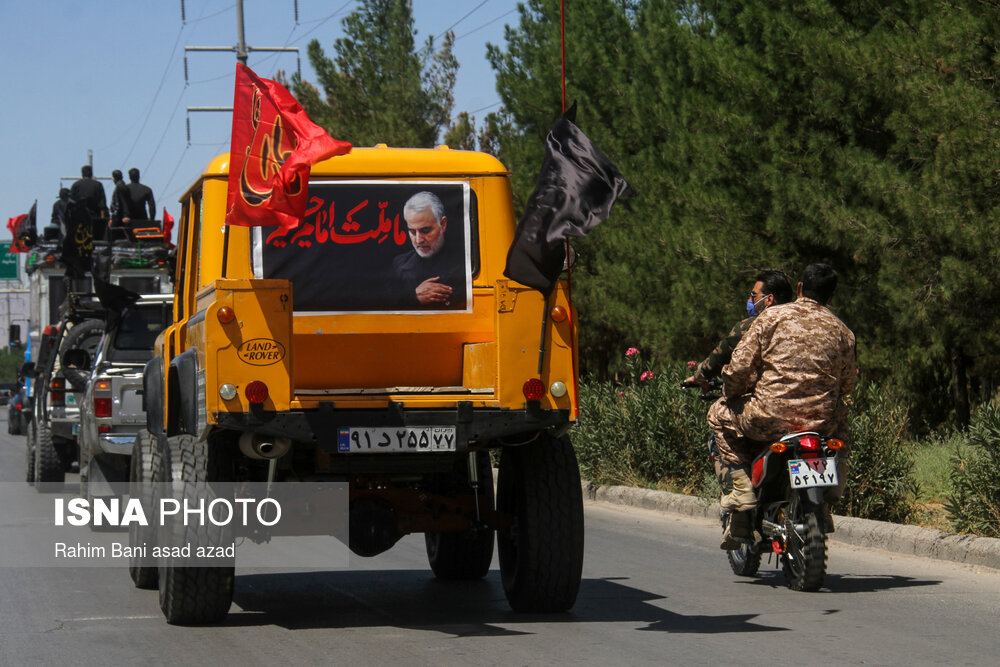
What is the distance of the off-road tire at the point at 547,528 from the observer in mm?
7992

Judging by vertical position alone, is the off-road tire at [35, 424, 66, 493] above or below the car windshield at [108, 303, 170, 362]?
below

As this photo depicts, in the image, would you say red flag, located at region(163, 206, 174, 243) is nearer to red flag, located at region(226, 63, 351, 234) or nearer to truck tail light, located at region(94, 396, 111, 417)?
truck tail light, located at region(94, 396, 111, 417)

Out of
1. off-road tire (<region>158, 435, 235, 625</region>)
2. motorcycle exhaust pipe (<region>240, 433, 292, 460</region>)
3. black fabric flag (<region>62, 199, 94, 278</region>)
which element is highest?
black fabric flag (<region>62, 199, 94, 278</region>)

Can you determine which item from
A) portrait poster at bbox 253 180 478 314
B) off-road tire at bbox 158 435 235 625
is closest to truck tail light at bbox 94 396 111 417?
portrait poster at bbox 253 180 478 314

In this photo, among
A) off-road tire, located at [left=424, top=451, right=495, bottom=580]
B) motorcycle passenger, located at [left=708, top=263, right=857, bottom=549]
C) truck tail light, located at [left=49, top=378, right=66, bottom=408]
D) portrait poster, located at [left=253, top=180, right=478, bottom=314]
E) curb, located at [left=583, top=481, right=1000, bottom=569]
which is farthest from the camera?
truck tail light, located at [left=49, top=378, right=66, bottom=408]

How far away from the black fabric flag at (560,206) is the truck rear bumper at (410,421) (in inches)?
25.1

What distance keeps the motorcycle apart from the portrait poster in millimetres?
2054

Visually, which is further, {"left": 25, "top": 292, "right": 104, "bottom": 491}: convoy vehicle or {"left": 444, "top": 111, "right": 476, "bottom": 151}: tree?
{"left": 444, "top": 111, "right": 476, "bottom": 151}: tree

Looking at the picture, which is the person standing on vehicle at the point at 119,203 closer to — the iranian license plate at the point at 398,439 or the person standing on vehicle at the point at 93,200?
the person standing on vehicle at the point at 93,200

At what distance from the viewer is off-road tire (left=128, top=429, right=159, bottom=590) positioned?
27.6 feet

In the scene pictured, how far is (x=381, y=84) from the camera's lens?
32469 millimetres

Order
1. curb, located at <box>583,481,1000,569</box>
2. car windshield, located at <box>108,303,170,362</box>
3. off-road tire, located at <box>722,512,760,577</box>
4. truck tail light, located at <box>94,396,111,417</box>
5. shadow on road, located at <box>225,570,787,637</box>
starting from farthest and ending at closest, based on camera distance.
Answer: car windshield, located at <box>108,303,170,362</box>
truck tail light, located at <box>94,396,111,417</box>
curb, located at <box>583,481,1000,569</box>
off-road tire, located at <box>722,512,760,577</box>
shadow on road, located at <box>225,570,787,637</box>

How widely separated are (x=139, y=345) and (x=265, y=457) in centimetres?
801

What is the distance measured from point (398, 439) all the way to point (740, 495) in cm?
253
